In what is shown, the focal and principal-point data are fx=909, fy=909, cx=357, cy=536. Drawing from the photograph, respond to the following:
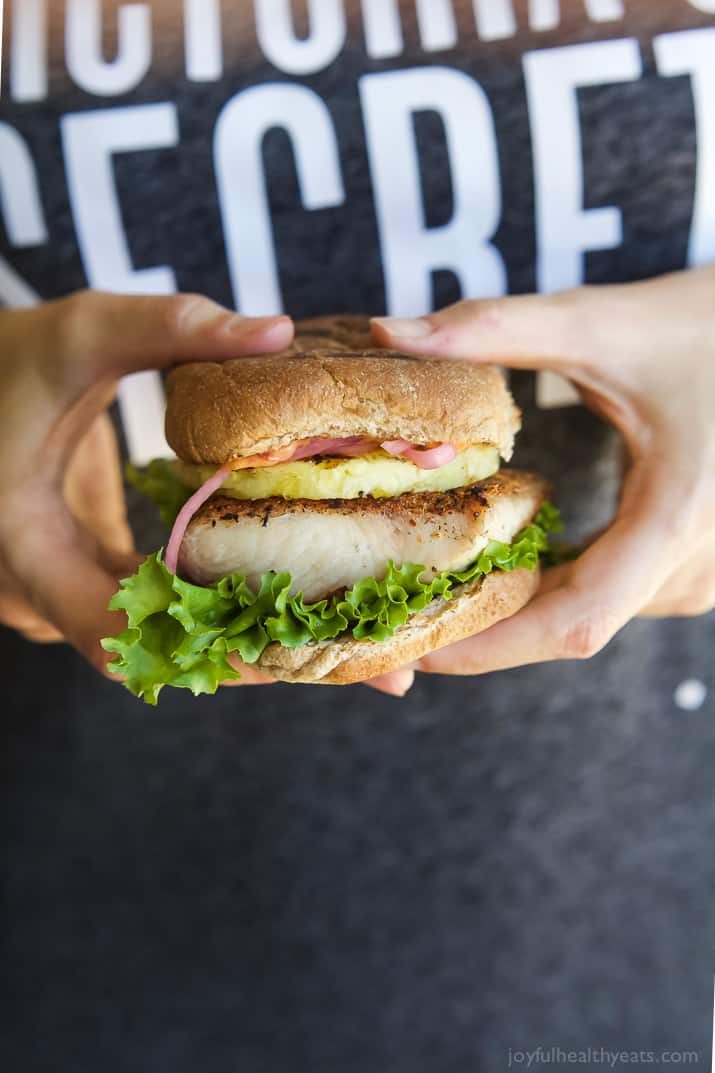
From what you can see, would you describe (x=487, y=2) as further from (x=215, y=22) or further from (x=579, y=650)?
(x=579, y=650)

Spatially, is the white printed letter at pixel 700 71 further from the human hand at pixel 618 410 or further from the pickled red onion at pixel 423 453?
the pickled red onion at pixel 423 453

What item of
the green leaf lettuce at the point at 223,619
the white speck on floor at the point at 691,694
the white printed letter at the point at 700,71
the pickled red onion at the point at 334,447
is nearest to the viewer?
the green leaf lettuce at the point at 223,619

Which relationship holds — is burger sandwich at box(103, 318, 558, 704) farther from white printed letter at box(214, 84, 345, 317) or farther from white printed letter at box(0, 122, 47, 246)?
white printed letter at box(0, 122, 47, 246)

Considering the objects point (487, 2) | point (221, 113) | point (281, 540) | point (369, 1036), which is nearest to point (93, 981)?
point (369, 1036)

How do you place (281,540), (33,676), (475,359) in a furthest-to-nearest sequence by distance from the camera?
(33,676) → (475,359) → (281,540)

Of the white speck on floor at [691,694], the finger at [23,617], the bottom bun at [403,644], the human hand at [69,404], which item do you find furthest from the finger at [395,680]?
the white speck on floor at [691,694]
